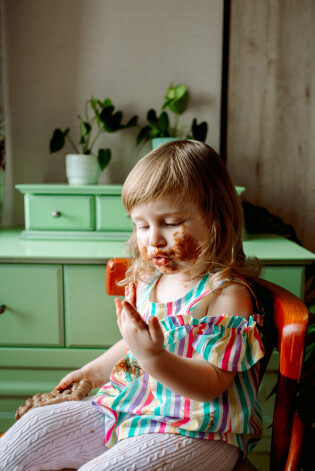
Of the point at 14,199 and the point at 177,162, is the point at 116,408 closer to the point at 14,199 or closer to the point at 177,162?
the point at 177,162

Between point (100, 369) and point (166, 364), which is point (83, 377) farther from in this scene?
point (166, 364)

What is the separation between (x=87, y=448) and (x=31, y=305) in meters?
0.46

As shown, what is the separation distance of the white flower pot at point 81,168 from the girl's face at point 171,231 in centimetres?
76

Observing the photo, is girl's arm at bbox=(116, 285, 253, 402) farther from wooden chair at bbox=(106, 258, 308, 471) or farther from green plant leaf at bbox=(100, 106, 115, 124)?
green plant leaf at bbox=(100, 106, 115, 124)

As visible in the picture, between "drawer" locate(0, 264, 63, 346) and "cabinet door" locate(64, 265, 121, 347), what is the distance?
2cm

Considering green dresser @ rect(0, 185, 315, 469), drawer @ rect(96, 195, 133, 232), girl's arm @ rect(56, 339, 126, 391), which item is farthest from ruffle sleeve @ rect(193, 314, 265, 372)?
drawer @ rect(96, 195, 133, 232)

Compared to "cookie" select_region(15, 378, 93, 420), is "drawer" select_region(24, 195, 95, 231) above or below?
above

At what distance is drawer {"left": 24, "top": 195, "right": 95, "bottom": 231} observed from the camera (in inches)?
52.8

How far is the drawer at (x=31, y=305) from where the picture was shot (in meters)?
1.06

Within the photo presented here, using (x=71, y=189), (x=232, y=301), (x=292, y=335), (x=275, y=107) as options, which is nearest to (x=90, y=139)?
(x=71, y=189)

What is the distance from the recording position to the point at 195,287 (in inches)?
28.5

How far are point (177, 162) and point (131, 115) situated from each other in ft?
3.24

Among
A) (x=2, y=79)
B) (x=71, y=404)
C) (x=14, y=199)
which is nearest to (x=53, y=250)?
(x=71, y=404)

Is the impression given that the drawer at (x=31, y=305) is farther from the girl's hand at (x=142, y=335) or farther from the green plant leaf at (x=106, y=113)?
the green plant leaf at (x=106, y=113)
